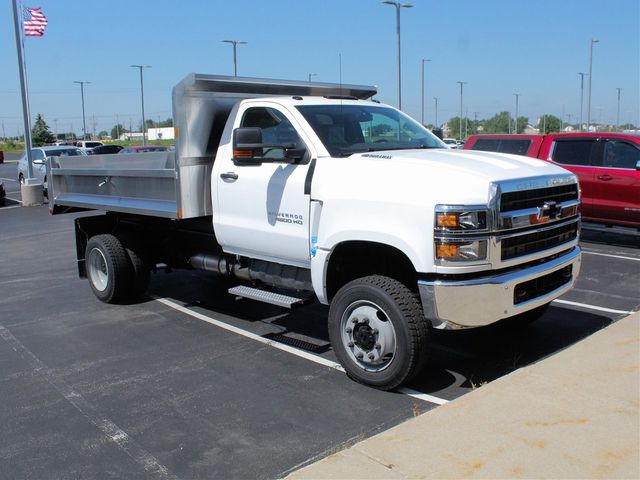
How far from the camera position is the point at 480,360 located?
229 inches

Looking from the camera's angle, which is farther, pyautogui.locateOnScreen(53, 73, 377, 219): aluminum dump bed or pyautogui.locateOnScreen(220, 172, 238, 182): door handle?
pyautogui.locateOnScreen(53, 73, 377, 219): aluminum dump bed

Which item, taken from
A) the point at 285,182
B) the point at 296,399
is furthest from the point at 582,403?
the point at 285,182

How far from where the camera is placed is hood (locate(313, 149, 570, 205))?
4566 millimetres

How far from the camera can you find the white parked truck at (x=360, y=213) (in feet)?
15.1

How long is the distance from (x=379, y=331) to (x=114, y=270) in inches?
158

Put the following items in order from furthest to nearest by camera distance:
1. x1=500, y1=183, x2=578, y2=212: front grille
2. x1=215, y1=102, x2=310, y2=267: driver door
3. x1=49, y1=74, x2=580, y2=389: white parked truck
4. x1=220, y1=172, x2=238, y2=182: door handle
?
x1=220, y1=172, x2=238, y2=182: door handle < x1=215, y1=102, x2=310, y2=267: driver door < x1=500, y1=183, x2=578, y2=212: front grille < x1=49, y1=74, x2=580, y2=389: white parked truck

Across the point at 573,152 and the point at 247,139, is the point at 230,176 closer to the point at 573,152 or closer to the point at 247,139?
the point at 247,139

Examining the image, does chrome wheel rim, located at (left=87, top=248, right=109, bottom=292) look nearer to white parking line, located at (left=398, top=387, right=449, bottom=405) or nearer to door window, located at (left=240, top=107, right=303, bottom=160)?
door window, located at (left=240, top=107, right=303, bottom=160)

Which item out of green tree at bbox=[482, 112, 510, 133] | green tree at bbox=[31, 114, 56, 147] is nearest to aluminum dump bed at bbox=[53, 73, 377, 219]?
green tree at bbox=[482, 112, 510, 133]

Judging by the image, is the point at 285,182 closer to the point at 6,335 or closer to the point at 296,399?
the point at 296,399

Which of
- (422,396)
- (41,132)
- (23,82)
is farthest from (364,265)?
(41,132)

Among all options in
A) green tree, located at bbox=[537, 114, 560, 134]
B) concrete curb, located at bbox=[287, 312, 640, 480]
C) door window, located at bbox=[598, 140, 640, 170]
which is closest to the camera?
concrete curb, located at bbox=[287, 312, 640, 480]

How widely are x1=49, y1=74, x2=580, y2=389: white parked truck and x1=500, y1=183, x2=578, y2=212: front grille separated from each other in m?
0.01

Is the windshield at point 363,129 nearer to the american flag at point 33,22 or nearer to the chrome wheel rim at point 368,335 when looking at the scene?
the chrome wheel rim at point 368,335
